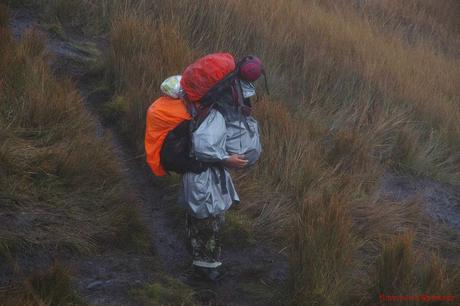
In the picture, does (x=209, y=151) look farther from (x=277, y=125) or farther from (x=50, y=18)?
(x=50, y=18)

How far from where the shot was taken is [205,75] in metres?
4.20

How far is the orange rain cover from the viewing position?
430 centimetres

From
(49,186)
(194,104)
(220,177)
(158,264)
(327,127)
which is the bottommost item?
(158,264)

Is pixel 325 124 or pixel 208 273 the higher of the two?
pixel 325 124

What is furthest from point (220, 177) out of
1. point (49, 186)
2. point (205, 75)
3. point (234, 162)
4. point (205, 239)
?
point (49, 186)

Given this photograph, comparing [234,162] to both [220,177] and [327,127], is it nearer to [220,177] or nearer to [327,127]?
[220,177]

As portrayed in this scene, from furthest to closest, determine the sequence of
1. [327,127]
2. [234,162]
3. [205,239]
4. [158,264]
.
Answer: [327,127] → [158,264] → [205,239] → [234,162]

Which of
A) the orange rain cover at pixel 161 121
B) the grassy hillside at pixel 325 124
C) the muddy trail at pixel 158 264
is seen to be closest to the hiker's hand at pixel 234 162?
the orange rain cover at pixel 161 121

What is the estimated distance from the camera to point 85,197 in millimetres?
4797

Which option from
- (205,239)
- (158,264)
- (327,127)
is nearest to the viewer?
(205,239)

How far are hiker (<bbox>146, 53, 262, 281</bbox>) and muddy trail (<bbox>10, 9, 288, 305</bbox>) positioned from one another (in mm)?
507

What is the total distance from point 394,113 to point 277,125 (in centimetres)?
224

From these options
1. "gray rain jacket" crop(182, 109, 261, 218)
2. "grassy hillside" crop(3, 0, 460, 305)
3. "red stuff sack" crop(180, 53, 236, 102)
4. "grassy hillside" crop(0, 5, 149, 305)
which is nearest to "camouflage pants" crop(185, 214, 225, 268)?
"gray rain jacket" crop(182, 109, 261, 218)

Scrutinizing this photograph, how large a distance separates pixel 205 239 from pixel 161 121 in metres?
0.88
